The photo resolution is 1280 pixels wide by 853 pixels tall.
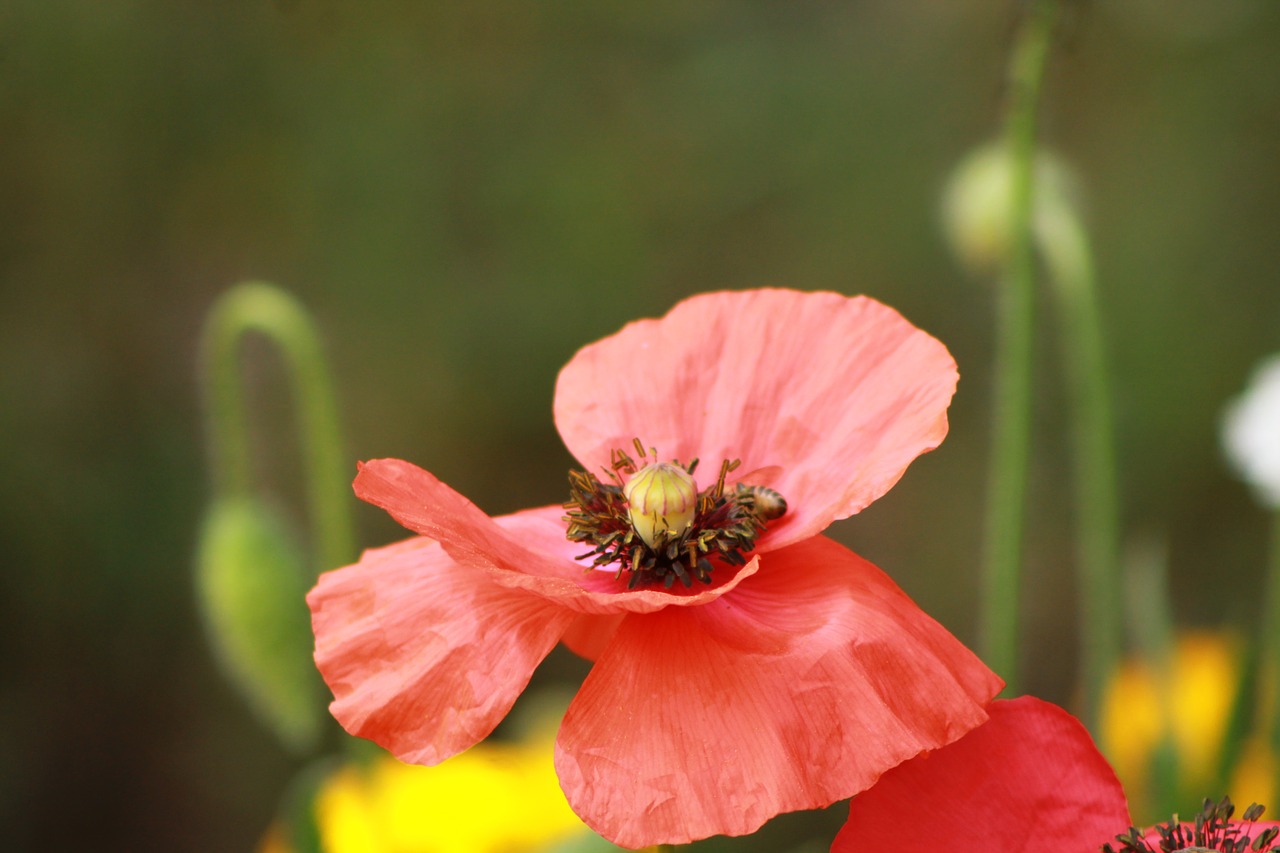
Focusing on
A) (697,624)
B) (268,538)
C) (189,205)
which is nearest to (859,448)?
(697,624)

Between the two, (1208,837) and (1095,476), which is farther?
(1095,476)

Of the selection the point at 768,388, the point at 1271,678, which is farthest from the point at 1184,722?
the point at 768,388

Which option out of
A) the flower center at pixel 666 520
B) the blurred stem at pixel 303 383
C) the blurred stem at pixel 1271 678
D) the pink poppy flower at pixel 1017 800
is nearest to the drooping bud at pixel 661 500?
the flower center at pixel 666 520

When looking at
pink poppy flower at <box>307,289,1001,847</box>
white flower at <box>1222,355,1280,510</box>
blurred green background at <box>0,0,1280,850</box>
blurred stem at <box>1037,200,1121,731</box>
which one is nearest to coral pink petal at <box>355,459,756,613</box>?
pink poppy flower at <box>307,289,1001,847</box>

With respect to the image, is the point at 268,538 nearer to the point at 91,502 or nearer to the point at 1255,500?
the point at 91,502

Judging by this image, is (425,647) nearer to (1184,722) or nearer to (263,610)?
(263,610)

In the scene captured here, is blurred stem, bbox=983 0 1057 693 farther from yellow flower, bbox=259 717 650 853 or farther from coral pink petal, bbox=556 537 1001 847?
yellow flower, bbox=259 717 650 853
